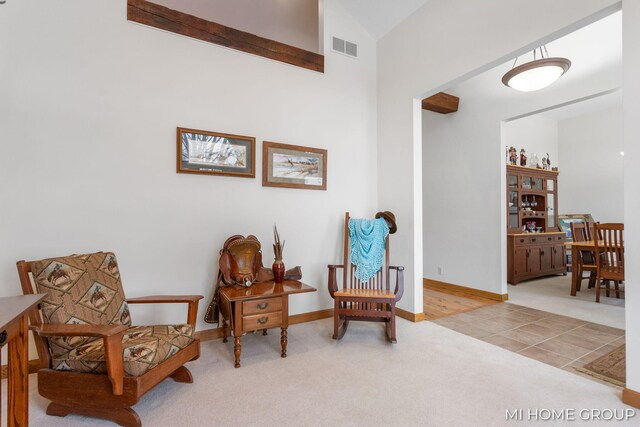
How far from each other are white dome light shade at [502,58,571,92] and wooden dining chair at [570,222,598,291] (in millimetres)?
2849

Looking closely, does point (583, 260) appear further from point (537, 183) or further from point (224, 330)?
point (224, 330)

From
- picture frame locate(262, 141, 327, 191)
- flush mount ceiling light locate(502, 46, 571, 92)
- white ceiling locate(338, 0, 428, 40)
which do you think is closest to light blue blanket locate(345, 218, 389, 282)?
picture frame locate(262, 141, 327, 191)

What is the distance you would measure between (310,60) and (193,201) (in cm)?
211

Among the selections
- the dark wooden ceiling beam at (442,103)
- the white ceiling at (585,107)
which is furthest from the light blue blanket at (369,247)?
the white ceiling at (585,107)

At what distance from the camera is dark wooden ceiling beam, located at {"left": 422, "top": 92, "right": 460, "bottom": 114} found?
15.4ft

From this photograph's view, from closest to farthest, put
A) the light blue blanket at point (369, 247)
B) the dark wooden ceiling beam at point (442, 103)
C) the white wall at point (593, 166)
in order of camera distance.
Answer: the light blue blanket at point (369, 247) < the dark wooden ceiling beam at point (442, 103) < the white wall at point (593, 166)

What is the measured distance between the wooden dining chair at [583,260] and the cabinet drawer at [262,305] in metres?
4.65

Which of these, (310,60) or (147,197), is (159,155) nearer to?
(147,197)

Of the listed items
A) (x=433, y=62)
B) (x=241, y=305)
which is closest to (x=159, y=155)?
(x=241, y=305)

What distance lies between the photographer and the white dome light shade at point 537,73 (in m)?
3.02

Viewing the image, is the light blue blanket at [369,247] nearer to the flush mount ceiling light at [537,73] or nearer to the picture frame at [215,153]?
the picture frame at [215,153]

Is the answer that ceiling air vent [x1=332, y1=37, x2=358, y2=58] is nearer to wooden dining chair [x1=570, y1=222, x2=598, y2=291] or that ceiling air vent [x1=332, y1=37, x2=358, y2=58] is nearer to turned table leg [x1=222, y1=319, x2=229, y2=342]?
turned table leg [x1=222, y1=319, x2=229, y2=342]

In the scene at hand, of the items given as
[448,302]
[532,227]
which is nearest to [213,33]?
[448,302]

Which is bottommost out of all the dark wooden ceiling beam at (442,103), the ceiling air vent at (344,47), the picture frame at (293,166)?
the picture frame at (293,166)
